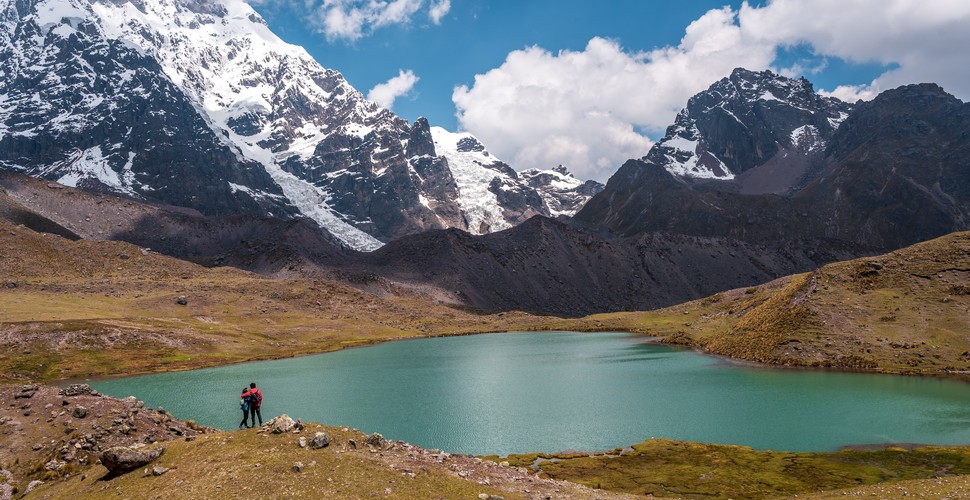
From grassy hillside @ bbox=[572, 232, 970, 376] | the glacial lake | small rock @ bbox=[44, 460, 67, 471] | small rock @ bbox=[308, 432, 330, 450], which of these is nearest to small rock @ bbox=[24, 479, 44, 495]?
small rock @ bbox=[44, 460, 67, 471]

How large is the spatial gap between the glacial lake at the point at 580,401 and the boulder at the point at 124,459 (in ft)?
93.2

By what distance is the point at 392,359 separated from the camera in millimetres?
133375

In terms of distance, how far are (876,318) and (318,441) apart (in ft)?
340

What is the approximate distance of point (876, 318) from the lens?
342ft

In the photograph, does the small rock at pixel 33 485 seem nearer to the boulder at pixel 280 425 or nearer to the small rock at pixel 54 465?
the small rock at pixel 54 465

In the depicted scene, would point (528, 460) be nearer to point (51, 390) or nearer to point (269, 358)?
point (51, 390)

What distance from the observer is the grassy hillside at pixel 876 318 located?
94812mm

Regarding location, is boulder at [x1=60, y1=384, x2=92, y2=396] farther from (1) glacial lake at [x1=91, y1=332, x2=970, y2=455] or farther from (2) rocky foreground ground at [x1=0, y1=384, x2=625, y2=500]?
(1) glacial lake at [x1=91, y1=332, x2=970, y2=455]

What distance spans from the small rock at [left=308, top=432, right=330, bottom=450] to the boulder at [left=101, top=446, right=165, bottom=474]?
24.6ft

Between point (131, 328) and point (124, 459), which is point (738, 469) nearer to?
point (124, 459)

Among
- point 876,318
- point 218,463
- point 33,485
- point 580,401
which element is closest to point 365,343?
point 580,401

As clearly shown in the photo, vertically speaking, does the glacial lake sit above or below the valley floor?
below

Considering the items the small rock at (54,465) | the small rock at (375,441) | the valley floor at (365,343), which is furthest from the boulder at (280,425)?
the small rock at (54,465)

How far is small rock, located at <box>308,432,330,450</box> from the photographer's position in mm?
31359
